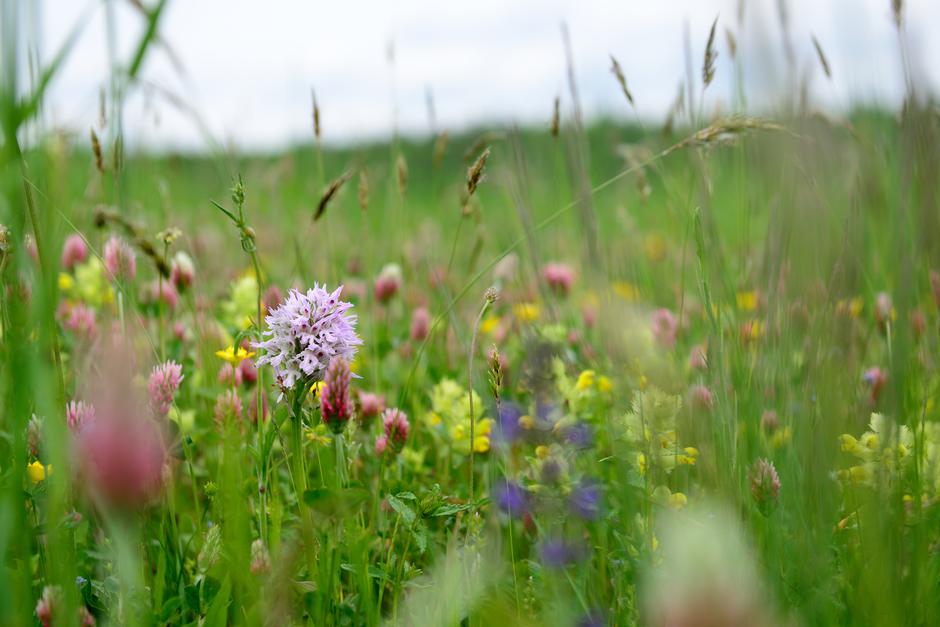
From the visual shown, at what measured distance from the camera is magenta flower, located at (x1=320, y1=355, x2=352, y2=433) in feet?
3.43

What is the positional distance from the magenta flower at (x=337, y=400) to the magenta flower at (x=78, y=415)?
0.28m

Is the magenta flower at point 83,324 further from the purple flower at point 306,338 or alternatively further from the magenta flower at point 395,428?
the purple flower at point 306,338

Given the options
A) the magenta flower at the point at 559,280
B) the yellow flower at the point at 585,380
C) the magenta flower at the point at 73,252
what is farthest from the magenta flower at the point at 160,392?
the magenta flower at the point at 559,280

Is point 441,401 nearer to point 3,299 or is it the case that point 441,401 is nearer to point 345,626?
point 345,626

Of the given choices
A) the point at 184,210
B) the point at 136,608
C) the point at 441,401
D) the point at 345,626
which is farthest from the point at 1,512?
the point at 184,210

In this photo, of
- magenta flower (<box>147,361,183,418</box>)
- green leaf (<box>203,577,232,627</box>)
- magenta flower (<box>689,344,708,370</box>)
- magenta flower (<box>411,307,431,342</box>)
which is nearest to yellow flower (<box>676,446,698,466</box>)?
magenta flower (<box>689,344,708,370</box>)

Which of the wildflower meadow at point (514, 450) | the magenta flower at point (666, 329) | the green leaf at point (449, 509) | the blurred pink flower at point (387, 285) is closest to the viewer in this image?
the wildflower meadow at point (514, 450)

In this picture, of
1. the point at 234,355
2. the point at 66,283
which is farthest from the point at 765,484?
the point at 66,283

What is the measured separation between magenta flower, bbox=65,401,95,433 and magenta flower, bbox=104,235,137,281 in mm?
304

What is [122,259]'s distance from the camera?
4.32 ft

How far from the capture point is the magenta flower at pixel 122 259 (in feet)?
4.36

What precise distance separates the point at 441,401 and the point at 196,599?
58 cm

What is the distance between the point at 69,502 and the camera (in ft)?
3.66

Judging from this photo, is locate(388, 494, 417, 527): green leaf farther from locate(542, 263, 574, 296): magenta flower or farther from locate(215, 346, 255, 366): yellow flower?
locate(542, 263, 574, 296): magenta flower
